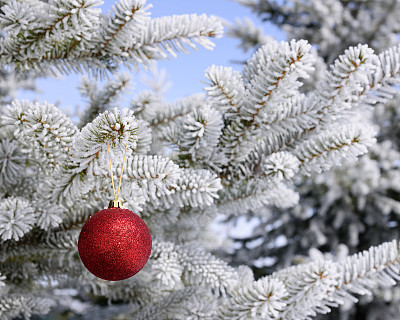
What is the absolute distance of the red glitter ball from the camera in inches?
21.0

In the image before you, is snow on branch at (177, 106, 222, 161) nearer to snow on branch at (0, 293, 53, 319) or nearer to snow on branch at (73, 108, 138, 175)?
snow on branch at (73, 108, 138, 175)

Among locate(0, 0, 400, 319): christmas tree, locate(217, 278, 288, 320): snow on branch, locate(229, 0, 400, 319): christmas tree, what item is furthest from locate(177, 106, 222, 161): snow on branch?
locate(229, 0, 400, 319): christmas tree

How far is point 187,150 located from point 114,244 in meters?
0.27

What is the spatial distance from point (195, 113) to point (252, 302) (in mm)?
359

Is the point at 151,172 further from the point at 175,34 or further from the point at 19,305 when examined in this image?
the point at 19,305

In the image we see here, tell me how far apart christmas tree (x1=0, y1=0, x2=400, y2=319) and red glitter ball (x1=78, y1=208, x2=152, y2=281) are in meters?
0.08

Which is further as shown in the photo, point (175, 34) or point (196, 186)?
point (175, 34)

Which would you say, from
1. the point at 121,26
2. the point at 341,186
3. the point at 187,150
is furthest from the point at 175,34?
the point at 341,186

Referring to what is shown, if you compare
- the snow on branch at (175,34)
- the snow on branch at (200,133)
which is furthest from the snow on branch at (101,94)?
the snow on branch at (200,133)

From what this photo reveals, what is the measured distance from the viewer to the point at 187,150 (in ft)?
2.47

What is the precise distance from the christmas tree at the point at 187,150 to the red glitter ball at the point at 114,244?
78 millimetres

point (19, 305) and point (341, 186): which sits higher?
point (341, 186)

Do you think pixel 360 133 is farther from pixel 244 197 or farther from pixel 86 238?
pixel 86 238

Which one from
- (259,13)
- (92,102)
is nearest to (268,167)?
(92,102)
